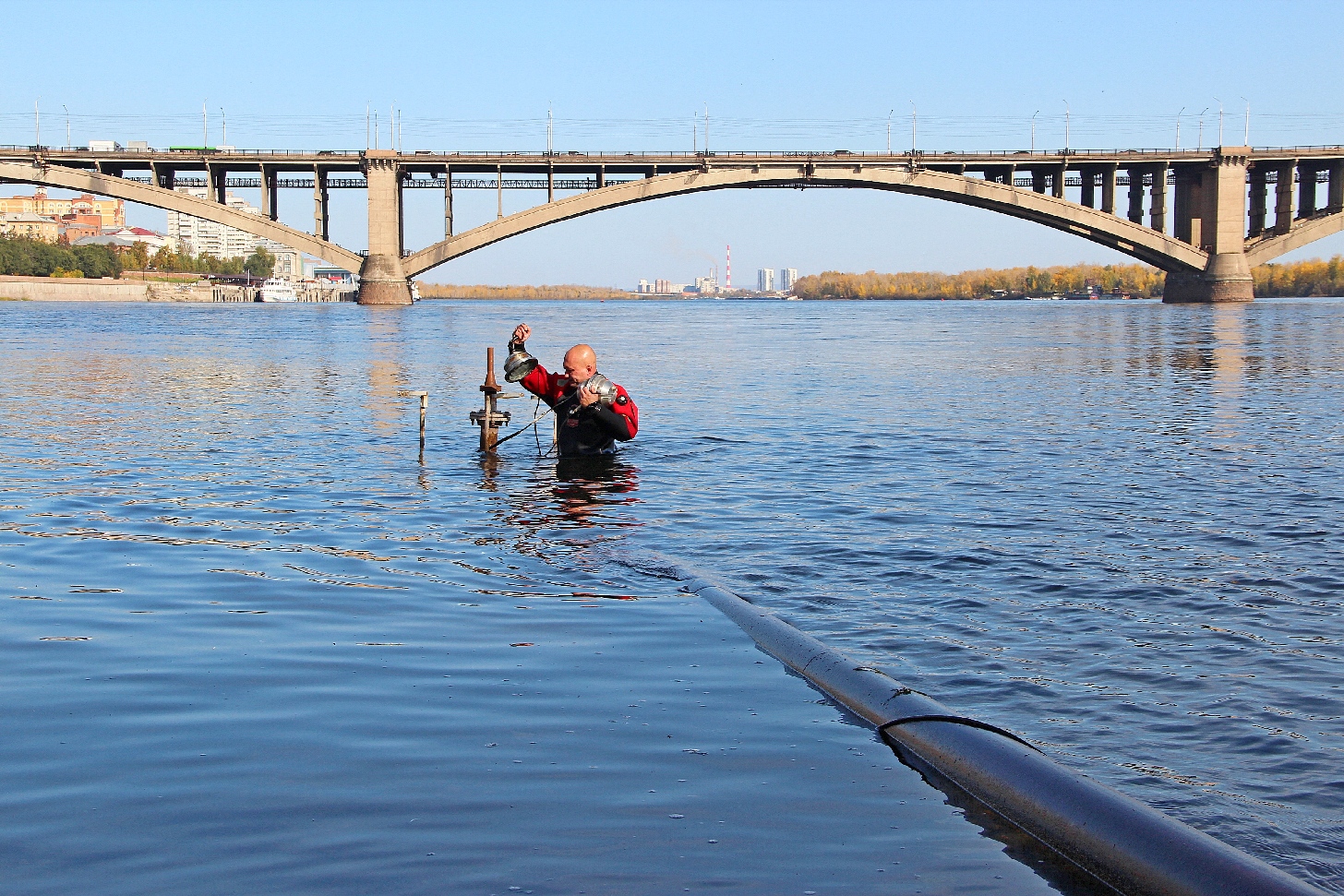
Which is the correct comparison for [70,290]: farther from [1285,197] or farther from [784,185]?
[1285,197]

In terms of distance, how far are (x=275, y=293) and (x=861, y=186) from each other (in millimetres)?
99600

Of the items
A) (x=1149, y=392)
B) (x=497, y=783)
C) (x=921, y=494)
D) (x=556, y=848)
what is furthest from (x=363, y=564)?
(x=1149, y=392)

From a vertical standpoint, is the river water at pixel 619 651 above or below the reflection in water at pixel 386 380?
below

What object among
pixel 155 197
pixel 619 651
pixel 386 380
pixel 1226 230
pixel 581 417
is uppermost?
pixel 155 197

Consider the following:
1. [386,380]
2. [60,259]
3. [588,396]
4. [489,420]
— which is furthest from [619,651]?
[60,259]

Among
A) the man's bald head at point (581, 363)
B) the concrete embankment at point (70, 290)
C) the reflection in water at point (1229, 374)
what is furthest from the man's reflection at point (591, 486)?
the concrete embankment at point (70, 290)

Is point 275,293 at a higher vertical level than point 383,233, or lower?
lower

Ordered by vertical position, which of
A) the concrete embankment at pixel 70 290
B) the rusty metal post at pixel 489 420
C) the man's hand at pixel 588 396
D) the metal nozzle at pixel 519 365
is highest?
the concrete embankment at pixel 70 290

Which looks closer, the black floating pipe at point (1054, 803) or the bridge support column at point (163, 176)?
the black floating pipe at point (1054, 803)

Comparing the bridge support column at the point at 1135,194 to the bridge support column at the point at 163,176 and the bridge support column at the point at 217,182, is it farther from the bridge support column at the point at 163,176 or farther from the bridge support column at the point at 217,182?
the bridge support column at the point at 163,176

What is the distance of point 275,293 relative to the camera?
167 m

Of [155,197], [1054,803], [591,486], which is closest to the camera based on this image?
[1054,803]

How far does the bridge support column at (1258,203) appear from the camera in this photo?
329 ft

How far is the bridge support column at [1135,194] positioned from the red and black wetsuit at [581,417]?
93180 millimetres
